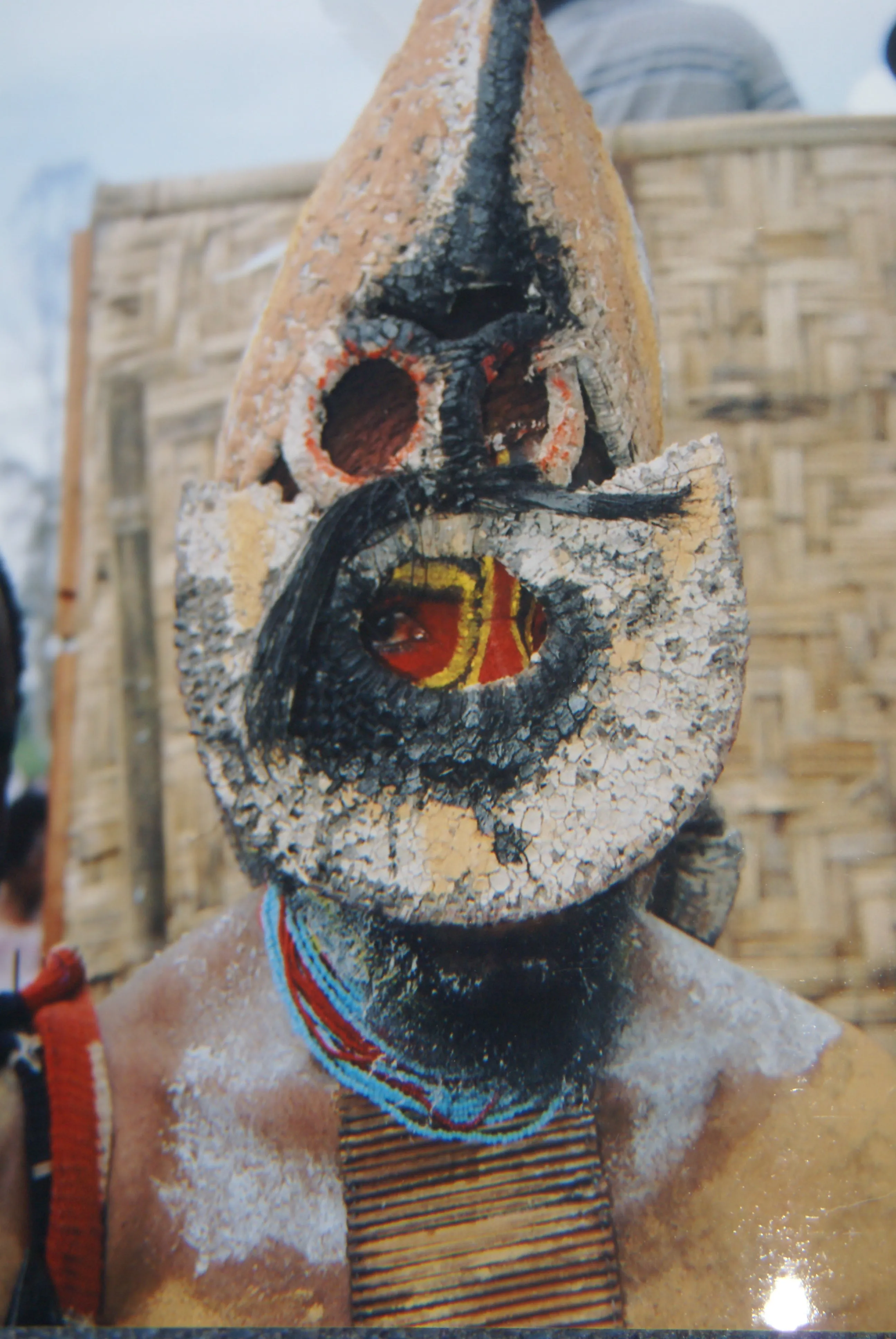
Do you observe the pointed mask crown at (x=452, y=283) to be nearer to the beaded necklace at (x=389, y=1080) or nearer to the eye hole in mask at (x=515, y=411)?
the eye hole in mask at (x=515, y=411)

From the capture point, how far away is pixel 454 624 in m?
0.70

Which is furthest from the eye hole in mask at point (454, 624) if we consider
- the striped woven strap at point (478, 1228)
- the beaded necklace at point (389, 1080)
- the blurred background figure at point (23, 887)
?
the blurred background figure at point (23, 887)

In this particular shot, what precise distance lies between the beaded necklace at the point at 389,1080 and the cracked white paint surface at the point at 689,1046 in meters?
0.07

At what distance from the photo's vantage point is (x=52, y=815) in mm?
866

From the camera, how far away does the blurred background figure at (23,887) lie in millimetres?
894

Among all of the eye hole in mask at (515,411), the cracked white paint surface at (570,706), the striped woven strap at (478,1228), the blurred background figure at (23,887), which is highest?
the eye hole in mask at (515,411)

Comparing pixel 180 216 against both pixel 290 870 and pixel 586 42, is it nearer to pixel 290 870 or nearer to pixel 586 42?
pixel 586 42

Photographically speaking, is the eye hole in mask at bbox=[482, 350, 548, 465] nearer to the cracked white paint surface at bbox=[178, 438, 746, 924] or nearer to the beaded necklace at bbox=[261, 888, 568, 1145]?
the cracked white paint surface at bbox=[178, 438, 746, 924]

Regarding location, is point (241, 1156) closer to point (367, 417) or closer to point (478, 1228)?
point (478, 1228)

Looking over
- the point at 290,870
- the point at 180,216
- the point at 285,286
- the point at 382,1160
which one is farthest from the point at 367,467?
the point at 382,1160

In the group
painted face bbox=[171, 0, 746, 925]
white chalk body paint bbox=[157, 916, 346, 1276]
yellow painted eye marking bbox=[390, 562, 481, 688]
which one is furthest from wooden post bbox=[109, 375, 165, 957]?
yellow painted eye marking bbox=[390, 562, 481, 688]

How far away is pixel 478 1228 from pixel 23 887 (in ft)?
1.69

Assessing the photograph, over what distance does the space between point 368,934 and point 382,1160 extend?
0.17 m

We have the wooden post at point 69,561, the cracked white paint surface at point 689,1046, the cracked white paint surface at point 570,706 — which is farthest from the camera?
the wooden post at point 69,561
